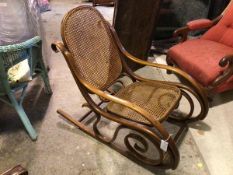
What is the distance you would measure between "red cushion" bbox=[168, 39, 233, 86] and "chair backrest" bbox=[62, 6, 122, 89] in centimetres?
71

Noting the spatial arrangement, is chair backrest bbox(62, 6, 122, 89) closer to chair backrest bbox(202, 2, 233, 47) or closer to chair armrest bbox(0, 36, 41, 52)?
chair armrest bbox(0, 36, 41, 52)

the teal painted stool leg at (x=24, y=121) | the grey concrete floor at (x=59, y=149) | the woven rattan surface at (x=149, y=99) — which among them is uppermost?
the woven rattan surface at (x=149, y=99)

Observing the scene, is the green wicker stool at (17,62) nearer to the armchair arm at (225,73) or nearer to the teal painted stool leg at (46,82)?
the teal painted stool leg at (46,82)

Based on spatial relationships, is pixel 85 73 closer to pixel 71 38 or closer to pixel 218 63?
pixel 71 38

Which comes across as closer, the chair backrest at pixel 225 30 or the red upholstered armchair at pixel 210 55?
the red upholstered armchair at pixel 210 55

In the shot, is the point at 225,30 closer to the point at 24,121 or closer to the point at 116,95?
the point at 116,95

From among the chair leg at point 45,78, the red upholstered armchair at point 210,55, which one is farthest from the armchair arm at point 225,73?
the chair leg at point 45,78

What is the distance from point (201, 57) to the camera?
230cm

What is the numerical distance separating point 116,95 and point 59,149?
0.60 metres

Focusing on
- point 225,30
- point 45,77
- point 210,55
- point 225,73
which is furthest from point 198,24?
point 45,77

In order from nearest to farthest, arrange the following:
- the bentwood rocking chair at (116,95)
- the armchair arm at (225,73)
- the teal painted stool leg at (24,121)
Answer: the bentwood rocking chair at (116,95)
the teal painted stool leg at (24,121)
the armchair arm at (225,73)

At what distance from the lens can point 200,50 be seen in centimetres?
241


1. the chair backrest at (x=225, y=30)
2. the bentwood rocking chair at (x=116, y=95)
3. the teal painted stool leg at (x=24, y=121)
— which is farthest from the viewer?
the chair backrest at (x=225, y=30)

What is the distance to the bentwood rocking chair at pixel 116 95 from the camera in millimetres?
1525
